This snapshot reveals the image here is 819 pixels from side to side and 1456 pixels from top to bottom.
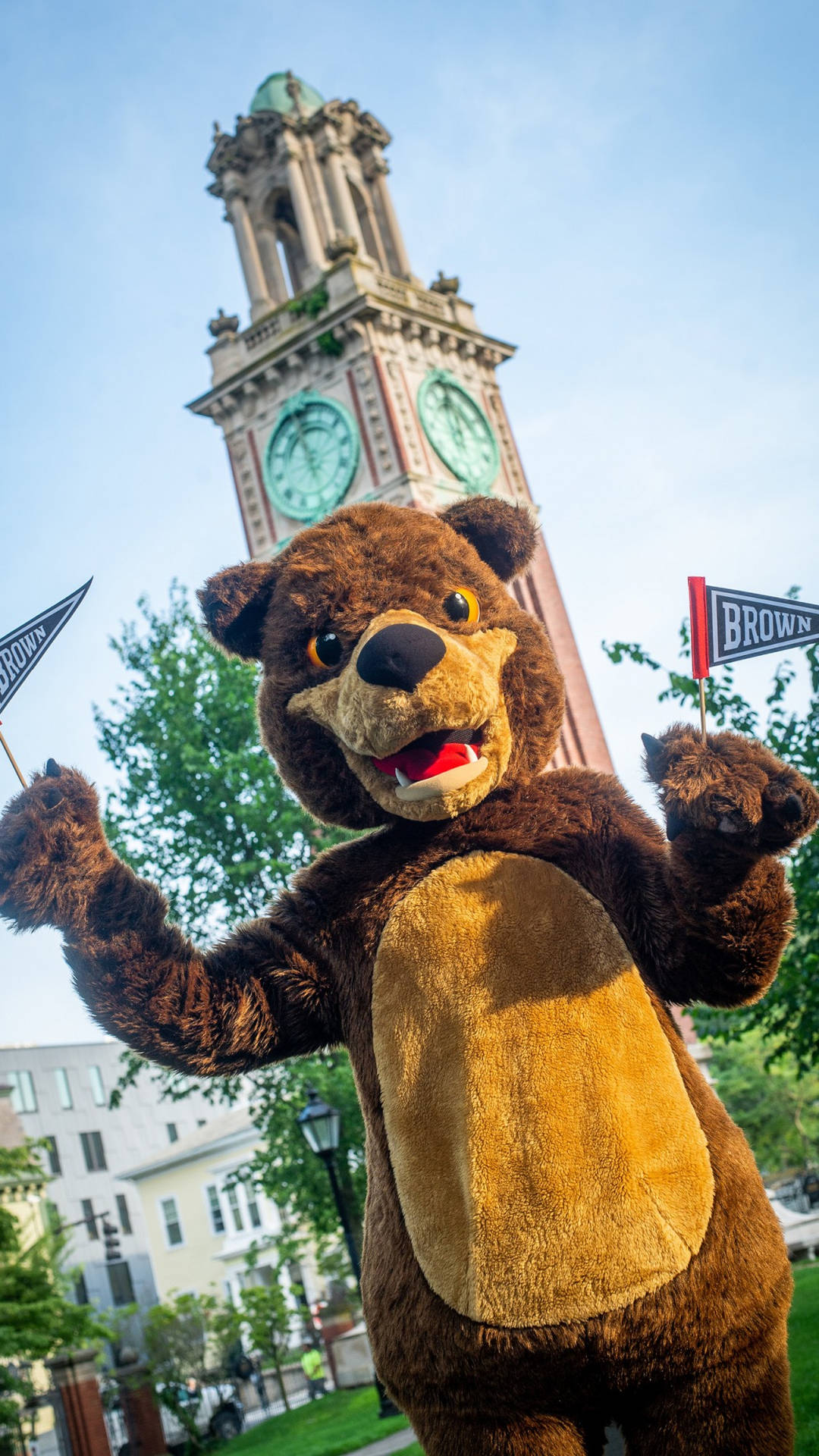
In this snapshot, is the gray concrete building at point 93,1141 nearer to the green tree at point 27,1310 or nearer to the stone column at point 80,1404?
the green tree at point 27,1310

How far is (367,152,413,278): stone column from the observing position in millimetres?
30125

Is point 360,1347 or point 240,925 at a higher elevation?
point 240,925

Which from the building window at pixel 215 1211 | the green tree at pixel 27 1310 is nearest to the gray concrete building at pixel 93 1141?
the building window at pixel 215 1211

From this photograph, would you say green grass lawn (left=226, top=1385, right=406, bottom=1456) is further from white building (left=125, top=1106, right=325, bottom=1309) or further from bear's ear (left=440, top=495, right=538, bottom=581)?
white building (left=125, top=1106, right=325, bottom=1309)

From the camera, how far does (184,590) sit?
77.2 feet

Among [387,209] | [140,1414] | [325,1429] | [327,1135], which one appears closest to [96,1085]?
[140,1414]

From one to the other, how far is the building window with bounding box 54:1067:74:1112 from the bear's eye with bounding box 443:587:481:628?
53816 mm

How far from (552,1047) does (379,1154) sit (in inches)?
24.7

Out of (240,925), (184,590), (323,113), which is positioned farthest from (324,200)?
(240,925)

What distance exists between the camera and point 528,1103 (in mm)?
3152

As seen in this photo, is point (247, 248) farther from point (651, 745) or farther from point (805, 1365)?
point (651, 745)

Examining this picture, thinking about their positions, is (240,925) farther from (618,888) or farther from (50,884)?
(618,888)

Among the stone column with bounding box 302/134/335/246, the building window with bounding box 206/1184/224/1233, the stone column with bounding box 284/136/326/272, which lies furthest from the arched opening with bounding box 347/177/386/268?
the building window with bounding box 206/1184/224/1233

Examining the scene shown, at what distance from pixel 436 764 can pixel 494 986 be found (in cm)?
60
